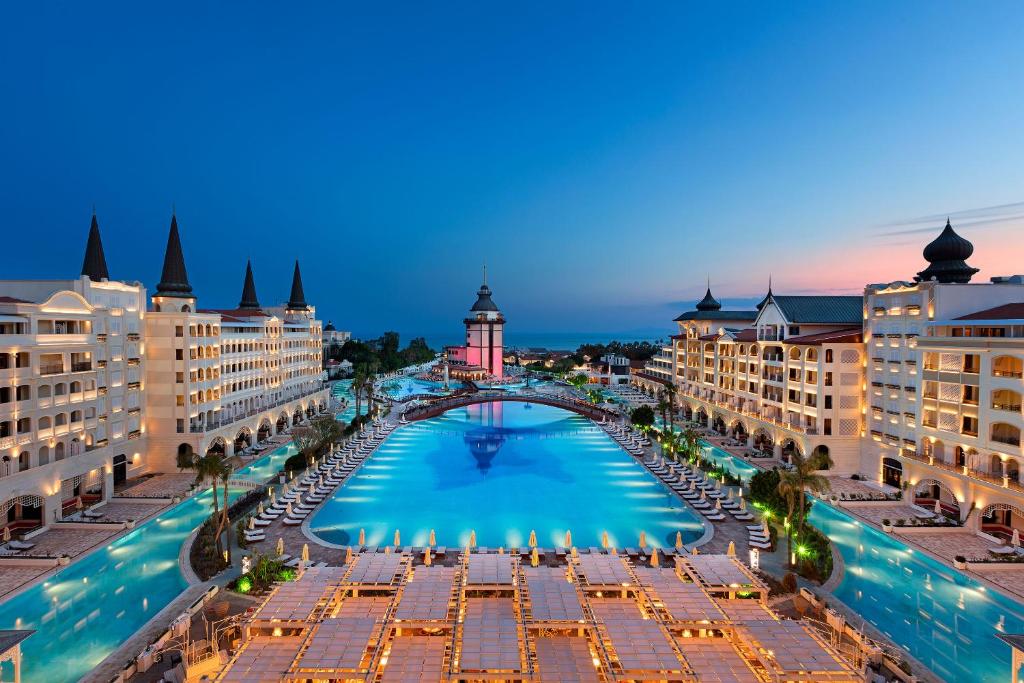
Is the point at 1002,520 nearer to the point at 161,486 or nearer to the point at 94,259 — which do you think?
the point at 161,486

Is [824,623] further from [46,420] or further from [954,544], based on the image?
[46,420]

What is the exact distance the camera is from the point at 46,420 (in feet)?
101

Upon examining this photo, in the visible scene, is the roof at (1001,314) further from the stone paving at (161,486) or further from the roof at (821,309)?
the stone paving at (161,486)

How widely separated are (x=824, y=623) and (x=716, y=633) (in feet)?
19.4

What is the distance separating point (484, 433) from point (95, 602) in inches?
1648

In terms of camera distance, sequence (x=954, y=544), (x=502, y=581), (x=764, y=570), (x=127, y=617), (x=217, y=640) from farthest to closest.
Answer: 1. (x=954, y=544)
2. (x=764, y=570)
3. (x=127, y=617)
4. (x=502, y=581)
5. (x=217, y=640)

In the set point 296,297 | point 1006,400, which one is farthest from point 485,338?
point 1006,400

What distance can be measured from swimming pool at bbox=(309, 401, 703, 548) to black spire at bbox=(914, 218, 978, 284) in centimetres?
2528

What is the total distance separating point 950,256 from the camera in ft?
130

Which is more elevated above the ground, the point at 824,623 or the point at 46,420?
the point at 46,420

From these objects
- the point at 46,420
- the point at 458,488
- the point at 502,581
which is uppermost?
the point at 46,420

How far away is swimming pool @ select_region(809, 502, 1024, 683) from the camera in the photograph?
19.2m

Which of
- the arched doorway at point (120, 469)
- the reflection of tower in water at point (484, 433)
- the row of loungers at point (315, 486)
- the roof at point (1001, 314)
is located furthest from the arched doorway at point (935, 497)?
the arched doorway at point (120, 469)

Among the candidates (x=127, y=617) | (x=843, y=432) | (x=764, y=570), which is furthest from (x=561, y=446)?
(x=127, y=617)
